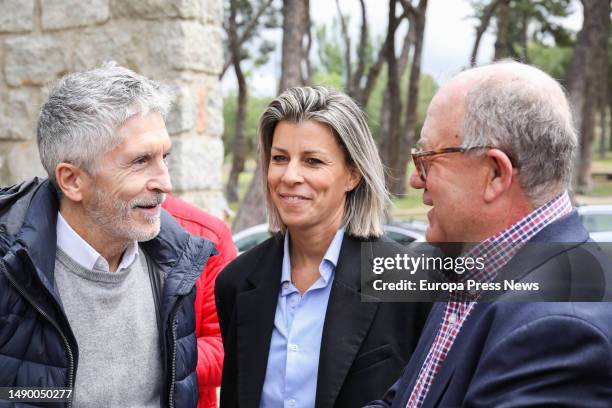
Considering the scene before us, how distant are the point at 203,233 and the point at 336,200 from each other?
1.80 ft

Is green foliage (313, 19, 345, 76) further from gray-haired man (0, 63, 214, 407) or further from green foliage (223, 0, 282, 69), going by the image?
gray-haired man (0, 63, 214, 407)

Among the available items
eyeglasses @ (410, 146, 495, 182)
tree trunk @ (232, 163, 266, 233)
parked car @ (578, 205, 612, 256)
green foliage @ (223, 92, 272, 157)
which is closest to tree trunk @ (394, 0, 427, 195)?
tree trunk @ (232, 163, 266, 233)

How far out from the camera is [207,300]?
2.68m

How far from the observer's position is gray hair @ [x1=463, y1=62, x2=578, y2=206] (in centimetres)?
160

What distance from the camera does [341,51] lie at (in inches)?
1692

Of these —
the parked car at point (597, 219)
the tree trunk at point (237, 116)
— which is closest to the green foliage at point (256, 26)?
the tree trunk at point (237, 116)

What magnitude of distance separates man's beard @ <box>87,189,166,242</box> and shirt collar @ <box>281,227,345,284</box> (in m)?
0.61

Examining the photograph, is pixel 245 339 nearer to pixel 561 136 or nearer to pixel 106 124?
pixel 106 124

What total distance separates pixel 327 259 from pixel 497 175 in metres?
1.02

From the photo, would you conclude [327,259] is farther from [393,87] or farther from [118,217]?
[393,87]

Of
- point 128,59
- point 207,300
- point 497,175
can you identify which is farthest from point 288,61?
point 497,175

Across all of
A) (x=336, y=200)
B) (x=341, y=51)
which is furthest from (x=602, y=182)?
(x=336, y=200)

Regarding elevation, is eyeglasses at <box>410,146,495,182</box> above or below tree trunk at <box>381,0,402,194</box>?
below

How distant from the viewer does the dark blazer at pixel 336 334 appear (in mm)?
2348
